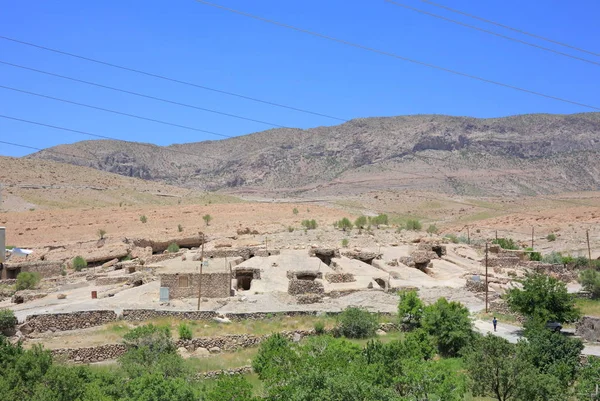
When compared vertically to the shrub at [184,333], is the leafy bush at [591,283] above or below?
above

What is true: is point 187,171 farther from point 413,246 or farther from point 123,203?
A: point 413,246

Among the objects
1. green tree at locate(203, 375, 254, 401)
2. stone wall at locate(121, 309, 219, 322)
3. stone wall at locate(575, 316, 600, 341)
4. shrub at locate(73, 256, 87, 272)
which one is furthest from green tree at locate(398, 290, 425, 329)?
shrub at locate(73, 256, 87, 272)

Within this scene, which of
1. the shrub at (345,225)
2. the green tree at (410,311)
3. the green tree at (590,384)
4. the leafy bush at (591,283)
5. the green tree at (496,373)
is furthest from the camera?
the shrub at (345,225)

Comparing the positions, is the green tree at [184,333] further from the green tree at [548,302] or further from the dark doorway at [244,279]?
the green tree at [548,302]

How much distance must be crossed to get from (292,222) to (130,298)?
4081 cm

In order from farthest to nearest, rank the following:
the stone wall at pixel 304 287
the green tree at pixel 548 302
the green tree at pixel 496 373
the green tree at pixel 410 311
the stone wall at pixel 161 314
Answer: the stone wall at pixel 304 287 < the green tree at pixel 548 302 < the stone wall at pixel 161 314 < the green tree at pixel 410 311 < the green tree at pixel 496 373

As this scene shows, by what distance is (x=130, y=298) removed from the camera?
35.5 meters

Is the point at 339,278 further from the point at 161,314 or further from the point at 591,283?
the point at 591,283

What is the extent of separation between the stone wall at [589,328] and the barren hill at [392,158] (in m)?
109

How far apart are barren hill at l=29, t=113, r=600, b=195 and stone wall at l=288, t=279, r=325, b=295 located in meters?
103

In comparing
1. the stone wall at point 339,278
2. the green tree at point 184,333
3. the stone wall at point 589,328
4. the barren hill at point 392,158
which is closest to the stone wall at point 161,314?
the green tree at point 184,333

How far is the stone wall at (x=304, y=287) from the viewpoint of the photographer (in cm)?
3650

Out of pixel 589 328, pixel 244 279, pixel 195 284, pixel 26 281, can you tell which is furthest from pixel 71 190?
pixel 589 328

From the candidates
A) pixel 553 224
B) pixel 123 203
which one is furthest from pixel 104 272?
pixel 123 203
